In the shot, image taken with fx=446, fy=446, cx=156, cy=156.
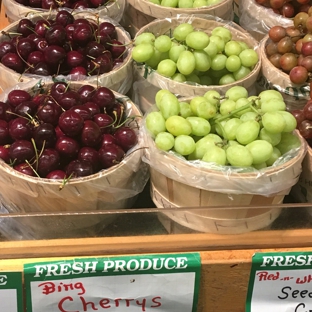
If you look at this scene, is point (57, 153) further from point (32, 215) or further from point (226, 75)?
point (226, 75)

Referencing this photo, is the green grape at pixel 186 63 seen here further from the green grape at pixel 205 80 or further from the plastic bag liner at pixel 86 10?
the plastic bag liner at pixel 86 10

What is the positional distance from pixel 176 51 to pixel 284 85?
0.29 meters

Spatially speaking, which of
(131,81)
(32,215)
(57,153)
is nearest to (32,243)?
(32,215)

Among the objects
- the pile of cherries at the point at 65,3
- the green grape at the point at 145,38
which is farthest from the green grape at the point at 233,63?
the pile of cherries at the point at 65,3

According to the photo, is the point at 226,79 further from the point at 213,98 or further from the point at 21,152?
the point at 21,152

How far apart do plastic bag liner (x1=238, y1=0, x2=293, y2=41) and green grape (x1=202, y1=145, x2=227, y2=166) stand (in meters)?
0.66

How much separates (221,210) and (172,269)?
15 centimetres

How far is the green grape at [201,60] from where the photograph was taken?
112 cm

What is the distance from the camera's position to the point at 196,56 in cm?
112

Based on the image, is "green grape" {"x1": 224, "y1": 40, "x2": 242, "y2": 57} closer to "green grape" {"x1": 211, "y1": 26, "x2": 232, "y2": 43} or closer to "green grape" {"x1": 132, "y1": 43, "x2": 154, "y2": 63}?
"green grape" {"x1": 211, "y1": 26, "x2": 232, "y2": 43}

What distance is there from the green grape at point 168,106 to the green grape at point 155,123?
12mm

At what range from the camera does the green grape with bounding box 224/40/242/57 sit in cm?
118

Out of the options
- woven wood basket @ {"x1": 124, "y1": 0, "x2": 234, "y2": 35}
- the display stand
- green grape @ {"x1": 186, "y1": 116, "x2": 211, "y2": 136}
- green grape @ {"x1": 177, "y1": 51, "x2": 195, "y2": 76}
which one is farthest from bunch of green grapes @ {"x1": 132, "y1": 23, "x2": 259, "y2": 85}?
the display stand

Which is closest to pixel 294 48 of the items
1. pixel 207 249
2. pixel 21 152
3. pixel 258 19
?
pixel 258 19
